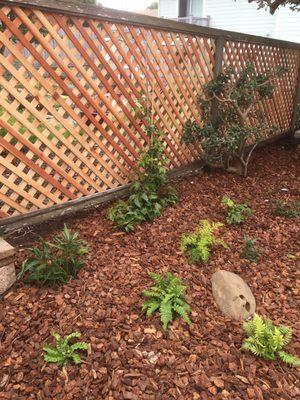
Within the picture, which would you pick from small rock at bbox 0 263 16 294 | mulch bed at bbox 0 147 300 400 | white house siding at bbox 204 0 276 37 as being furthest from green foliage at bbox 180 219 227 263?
white house siding at bbox 204 0 276 37

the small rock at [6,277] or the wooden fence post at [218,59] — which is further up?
the small rock at [6,277]

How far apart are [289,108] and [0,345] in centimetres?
630

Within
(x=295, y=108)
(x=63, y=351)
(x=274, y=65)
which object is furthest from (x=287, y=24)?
(x=63, y=351)

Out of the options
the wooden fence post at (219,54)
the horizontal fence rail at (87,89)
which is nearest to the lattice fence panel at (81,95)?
the horizontal fence rail at (87,89)

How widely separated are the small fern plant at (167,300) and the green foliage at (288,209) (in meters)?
1.66

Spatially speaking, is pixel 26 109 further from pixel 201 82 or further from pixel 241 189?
pixel 241 189

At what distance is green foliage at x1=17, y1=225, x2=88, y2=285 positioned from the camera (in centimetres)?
214

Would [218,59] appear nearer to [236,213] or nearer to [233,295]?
[236,213]

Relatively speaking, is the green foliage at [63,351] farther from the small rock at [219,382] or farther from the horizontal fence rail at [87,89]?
the horizontal fence rail at [87,89]

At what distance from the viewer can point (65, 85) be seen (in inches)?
106

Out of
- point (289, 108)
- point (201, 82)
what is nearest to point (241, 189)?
point (201, 82)

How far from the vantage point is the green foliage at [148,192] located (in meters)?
2.95

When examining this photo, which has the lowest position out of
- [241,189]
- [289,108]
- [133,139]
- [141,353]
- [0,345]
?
[289,108]

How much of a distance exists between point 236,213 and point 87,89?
1.82 meters
